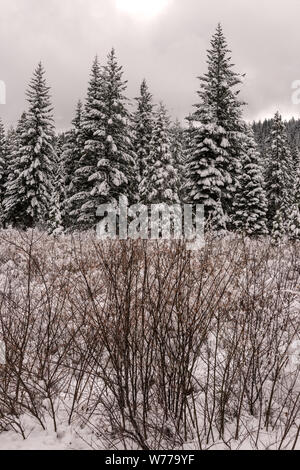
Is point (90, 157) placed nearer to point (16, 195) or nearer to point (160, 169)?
point (160, 169)

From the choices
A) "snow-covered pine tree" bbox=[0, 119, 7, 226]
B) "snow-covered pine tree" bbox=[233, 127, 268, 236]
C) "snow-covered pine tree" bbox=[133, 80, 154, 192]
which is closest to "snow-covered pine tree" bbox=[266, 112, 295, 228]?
"snow-covered pine tree" bbox=[233, 127, 268, 236]

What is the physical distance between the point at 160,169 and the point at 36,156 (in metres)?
11.4

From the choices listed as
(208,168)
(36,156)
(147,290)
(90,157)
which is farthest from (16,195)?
(147,290)

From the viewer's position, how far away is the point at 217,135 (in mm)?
20984

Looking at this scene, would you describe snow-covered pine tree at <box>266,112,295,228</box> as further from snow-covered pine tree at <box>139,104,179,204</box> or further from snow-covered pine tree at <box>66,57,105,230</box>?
snow-covered pine tree at <box>66,57,105,230</box>

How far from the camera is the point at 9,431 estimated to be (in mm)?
2449

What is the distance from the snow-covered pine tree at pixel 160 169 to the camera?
24.0 meters

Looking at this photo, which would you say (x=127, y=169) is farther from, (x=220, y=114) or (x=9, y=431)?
(x=9, y=431)

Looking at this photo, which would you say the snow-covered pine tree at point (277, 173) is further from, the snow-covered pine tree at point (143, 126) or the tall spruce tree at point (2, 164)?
the tall spruce tree at point (2, 164)

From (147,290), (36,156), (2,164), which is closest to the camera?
(147,290)

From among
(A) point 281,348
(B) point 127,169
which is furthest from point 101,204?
(A) point 281,348

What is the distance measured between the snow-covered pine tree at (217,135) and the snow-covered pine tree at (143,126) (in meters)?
8.03

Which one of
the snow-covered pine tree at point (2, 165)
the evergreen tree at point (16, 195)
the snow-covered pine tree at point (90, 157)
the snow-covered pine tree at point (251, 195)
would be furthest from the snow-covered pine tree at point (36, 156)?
the snow-covered pine tree at point (251, 195)

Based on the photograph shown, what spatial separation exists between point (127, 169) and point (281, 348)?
21.5m
